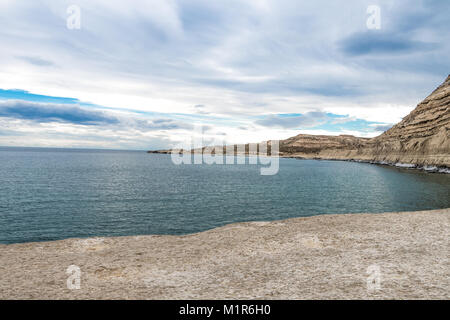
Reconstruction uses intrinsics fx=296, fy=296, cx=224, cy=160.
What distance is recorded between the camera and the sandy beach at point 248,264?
9.89 m

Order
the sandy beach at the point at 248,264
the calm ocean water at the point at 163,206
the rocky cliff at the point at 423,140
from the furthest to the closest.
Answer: the rocky cliff at the point at 423,140 < the calm ocean water at the point at 163,206 < the sandy beach at the point at 248,264

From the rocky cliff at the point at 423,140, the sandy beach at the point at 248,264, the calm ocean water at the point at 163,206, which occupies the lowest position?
the calm ocean water at the point at 163,206

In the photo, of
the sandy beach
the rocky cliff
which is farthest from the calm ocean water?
the rocky cliff

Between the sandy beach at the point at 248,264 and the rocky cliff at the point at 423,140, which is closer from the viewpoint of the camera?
the sandy beach at the point at 248,264

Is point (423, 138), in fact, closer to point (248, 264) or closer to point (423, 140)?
point (423, 140)

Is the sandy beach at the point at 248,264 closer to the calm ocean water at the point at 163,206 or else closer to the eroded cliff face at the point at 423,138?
the calm ocean water at the point at 163,206

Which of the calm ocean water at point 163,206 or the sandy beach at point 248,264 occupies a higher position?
the sandy beach at point 248,264

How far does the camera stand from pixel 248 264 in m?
A: 12.8

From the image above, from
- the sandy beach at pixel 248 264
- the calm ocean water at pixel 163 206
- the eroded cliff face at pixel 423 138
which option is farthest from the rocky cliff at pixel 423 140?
the sandy beach at pixel 248 264

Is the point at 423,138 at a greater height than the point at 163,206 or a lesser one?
greater

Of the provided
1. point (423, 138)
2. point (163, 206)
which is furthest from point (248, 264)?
point (423, 138)

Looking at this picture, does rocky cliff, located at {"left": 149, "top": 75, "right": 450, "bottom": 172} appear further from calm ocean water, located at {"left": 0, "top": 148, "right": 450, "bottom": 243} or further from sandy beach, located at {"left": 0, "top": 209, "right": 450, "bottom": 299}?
sandy beach, located at {"left": 0, "top": 209, "right": 450, "bottom": 299}
